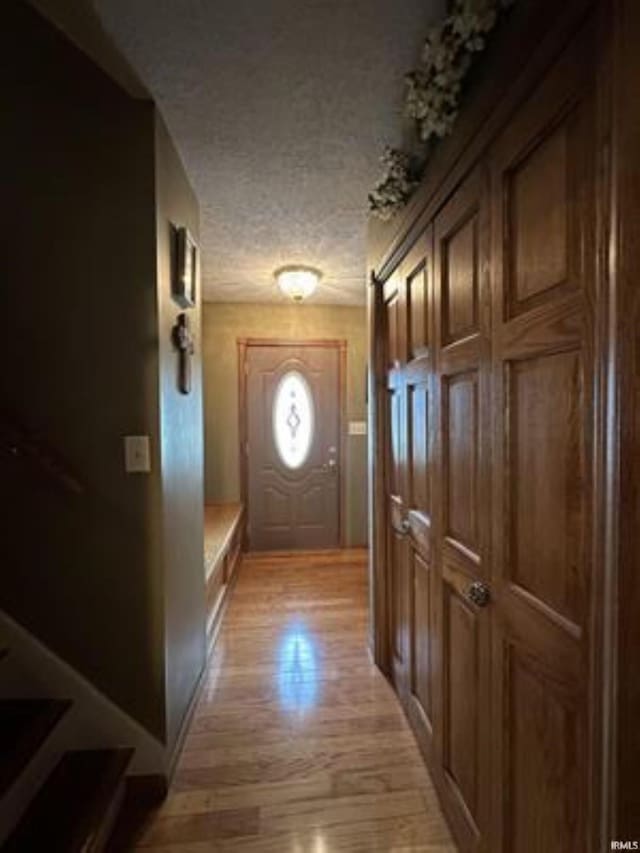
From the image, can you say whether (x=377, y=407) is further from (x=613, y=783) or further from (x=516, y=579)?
(x=613, y=783)

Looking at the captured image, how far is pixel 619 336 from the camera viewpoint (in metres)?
0.71

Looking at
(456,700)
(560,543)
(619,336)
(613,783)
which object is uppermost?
(619,336)

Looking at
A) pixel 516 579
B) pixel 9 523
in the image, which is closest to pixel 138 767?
pixel 9 523

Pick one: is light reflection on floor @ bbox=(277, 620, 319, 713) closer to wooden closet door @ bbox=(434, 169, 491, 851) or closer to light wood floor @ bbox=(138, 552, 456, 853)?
light wood floor @ bbox=(138, 552, 456, 853)

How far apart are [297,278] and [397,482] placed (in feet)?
6.45

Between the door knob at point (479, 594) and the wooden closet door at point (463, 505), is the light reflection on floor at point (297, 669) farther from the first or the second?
the door knob at point (479, 594)

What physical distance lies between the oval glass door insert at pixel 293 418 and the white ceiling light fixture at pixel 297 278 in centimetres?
120

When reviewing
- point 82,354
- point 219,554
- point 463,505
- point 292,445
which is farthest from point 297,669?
point 292,445

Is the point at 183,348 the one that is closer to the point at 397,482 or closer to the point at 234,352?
the point at 397,482

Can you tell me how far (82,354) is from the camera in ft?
5.50

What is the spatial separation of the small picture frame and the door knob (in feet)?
4.93

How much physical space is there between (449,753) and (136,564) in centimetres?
119

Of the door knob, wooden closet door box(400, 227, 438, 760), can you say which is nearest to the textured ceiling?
wooden closet door box(400, 227, 438, 760)

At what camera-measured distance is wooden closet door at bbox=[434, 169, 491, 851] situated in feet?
3.97
